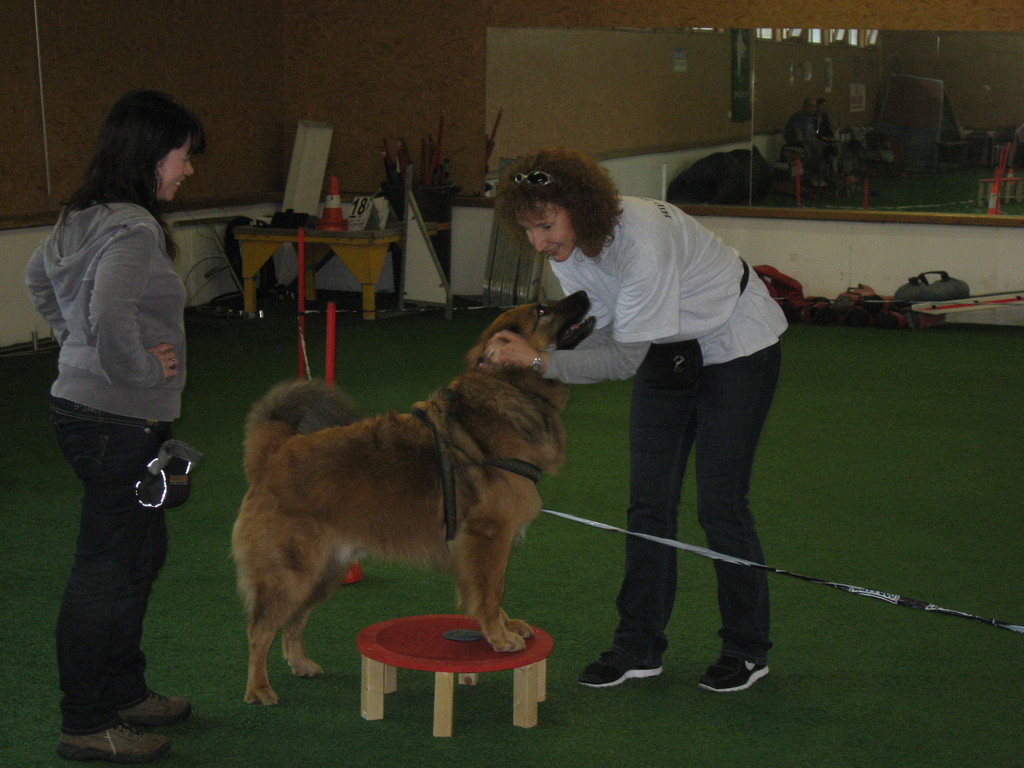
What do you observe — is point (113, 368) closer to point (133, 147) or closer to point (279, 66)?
point (133, 147)

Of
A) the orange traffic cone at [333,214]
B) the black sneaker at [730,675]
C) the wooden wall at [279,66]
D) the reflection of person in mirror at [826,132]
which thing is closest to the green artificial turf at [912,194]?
the reflection of person in mirror at [826,132]

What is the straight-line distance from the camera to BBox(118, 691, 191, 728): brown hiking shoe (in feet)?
9.19

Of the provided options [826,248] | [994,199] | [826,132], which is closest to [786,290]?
[826,248]

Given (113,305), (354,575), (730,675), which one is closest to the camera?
(113,305)

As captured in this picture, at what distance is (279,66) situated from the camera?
1097 centimetres

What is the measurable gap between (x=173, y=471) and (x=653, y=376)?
1184 mm

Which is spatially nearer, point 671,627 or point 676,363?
point 676,363

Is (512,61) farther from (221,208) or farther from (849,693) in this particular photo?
(849,693)

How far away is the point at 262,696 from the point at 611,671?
94 cm

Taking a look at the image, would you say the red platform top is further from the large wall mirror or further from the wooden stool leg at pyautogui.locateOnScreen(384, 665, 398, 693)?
the large wall mirror

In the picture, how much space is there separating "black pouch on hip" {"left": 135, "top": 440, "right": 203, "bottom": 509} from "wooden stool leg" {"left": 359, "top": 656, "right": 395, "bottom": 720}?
67 cm

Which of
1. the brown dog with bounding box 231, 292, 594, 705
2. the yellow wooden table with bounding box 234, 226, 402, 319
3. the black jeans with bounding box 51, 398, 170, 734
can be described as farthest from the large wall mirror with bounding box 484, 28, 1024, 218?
the black jeans with bounding box 51, 398, 170, 734

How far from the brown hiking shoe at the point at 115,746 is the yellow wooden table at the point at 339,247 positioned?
21.0 feet

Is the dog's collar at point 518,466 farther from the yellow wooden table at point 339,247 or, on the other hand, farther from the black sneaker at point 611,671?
the yellow wooden table at point 339,247
